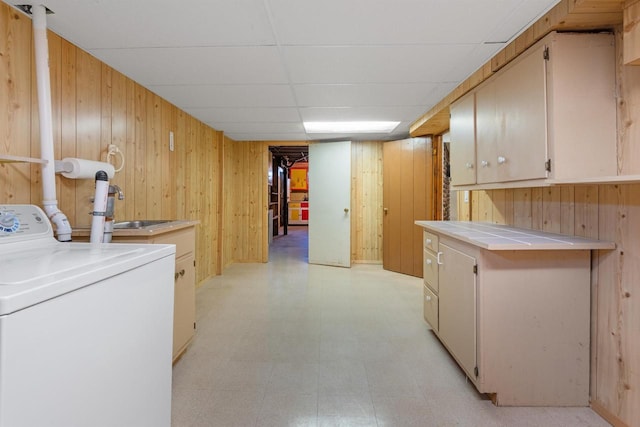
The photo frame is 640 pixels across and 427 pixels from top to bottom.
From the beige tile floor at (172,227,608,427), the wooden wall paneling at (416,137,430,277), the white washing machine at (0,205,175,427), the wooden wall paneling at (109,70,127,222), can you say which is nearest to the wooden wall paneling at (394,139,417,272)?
the wooden wall paneling at (416,137,430,277)

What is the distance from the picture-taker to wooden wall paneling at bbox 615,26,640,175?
1.47 m

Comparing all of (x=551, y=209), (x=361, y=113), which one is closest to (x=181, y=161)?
(x=361, y=113)

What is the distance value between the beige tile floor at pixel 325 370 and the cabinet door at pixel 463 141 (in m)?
1.34

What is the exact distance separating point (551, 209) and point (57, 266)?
2466 mm

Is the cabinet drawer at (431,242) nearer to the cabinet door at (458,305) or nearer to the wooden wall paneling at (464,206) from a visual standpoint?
the cabinet door at (458,305)

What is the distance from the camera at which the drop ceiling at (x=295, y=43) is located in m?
1.62

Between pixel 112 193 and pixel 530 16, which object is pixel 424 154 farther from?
pixel 112 193

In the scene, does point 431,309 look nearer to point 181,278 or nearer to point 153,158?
point 181,278

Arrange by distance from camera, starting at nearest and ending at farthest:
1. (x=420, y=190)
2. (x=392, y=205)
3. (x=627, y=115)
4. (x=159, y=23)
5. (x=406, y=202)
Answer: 1. (x=627, y=115)
2. (x=159, y=23)
3. (x=420, y=190)
4. (x=406, y=202)
5. (x=392, y=205)

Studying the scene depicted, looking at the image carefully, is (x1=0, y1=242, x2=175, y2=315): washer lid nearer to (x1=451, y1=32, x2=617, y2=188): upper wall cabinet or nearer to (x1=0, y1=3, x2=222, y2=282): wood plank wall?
(x1=0, y1=3, x2=222, y2=282): wood plank wall

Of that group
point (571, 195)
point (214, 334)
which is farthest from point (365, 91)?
point (214, 334)

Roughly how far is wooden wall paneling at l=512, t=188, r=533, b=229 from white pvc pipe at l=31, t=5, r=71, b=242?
2.82 meters

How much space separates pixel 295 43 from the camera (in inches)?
77.0

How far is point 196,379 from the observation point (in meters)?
1.94
